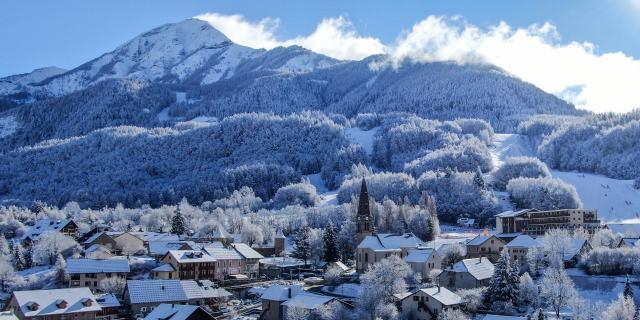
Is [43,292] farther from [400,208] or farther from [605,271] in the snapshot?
[400,208]

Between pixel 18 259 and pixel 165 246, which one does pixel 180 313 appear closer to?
pixel 165 246

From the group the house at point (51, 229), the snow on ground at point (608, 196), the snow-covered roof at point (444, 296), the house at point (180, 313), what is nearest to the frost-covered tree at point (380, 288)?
the snow-covered roof at point (444, 296)

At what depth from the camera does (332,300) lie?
66.9 metres

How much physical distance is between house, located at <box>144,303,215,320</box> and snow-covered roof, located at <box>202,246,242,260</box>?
2864 centimetres

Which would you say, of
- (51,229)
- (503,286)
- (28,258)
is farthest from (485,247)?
(51,229)

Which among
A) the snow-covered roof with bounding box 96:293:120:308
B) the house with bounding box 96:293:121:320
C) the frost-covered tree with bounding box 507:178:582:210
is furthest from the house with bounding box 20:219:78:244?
the frost-covered tree with bounding box 507:178:582:210

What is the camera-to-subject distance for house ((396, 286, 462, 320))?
65.4 metres

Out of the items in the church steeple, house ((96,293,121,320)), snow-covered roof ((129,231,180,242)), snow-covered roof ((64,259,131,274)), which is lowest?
house ((96,293,121,320))

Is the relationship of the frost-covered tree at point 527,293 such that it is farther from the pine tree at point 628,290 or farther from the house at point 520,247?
the house at point 520,247

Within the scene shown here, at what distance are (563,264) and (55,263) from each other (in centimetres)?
6356

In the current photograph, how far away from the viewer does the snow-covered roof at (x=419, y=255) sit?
83.0m

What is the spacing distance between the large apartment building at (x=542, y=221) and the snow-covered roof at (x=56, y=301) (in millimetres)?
66765

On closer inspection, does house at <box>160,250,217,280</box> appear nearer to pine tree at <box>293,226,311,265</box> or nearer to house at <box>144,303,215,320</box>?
pine tree at <box>293,226,311,265</box>

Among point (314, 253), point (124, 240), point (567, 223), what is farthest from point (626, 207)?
point (124, 240)
